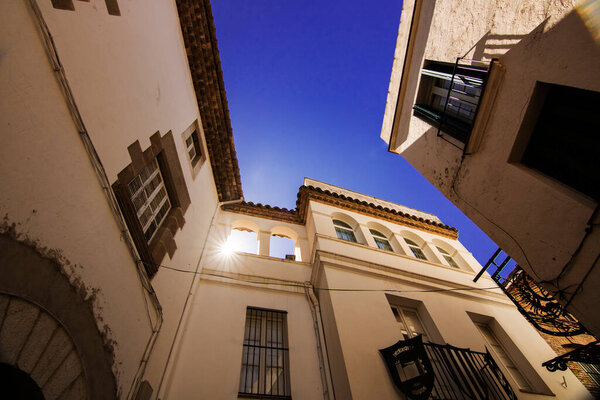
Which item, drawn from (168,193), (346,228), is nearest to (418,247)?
(346,228)

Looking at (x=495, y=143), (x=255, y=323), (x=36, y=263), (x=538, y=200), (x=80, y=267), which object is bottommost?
(x=36, y=263)

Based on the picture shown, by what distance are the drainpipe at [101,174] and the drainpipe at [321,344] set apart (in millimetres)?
3492

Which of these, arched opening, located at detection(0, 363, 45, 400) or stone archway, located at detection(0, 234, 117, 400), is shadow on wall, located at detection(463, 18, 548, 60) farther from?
arched opening, located at detection(0, 363, 45, 400)

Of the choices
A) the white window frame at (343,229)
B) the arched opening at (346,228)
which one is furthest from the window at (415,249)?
the white window frame at (343,229)

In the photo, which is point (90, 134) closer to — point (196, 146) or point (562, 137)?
point (196, 146)

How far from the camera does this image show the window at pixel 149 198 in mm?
4938

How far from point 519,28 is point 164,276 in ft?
24.5

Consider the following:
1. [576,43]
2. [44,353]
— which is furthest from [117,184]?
[576,43]

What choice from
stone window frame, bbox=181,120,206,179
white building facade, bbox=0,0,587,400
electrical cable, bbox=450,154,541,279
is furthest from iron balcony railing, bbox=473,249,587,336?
stone window frame, bbox=181,120,206,179

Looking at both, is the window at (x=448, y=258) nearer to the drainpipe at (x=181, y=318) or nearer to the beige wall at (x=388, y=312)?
the beige wall at (x=388, y=312)

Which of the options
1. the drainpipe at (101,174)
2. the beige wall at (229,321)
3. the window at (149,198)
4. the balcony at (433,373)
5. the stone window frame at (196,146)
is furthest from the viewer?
the stone window frame at (196,146)

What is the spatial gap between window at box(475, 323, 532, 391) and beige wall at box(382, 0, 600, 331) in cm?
484

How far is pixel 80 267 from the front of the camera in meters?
3.16

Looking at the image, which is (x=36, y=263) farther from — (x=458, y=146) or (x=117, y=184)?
(x=458, y=146)
